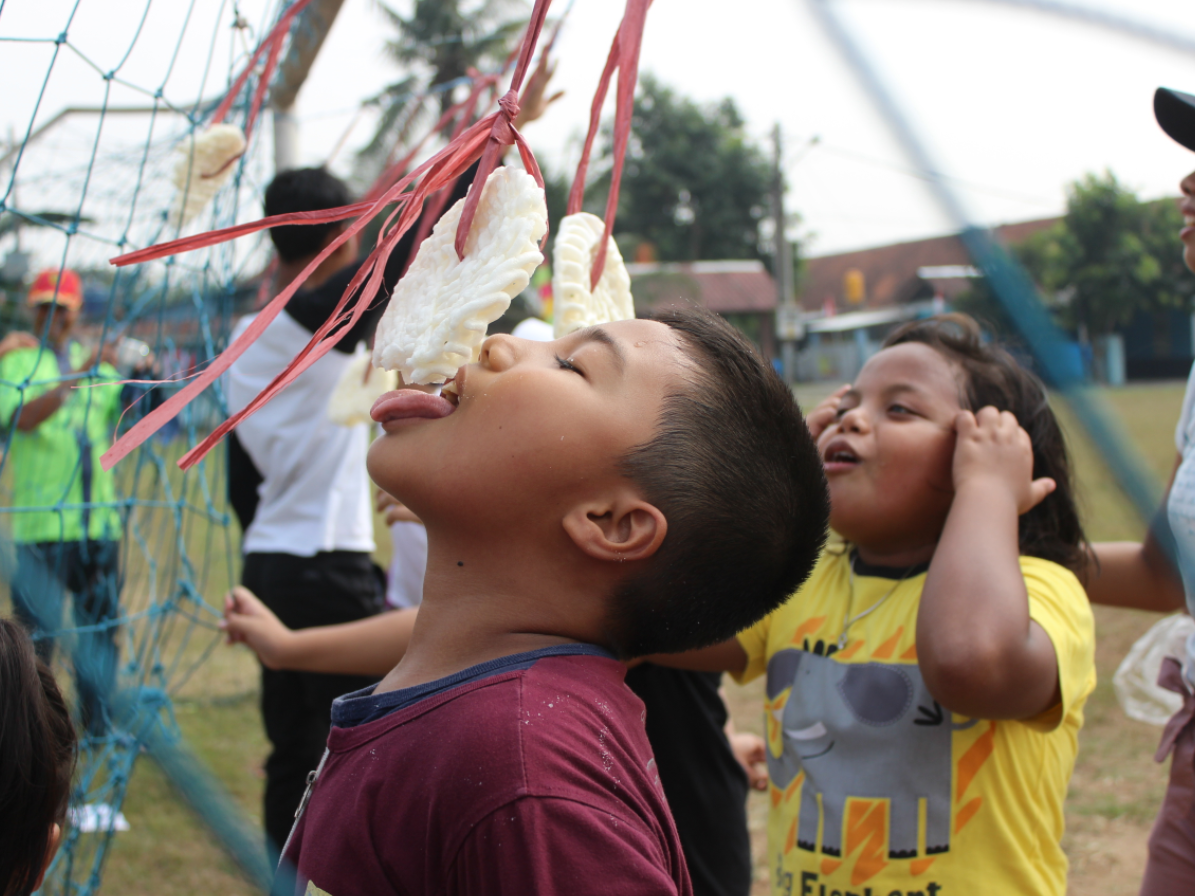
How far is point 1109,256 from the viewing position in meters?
11.8

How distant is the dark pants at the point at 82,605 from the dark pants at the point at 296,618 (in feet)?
1.19

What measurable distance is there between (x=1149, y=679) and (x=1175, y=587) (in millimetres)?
586

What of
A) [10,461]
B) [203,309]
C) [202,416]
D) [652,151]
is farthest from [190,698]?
[652,151]

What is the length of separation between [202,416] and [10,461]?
99cm

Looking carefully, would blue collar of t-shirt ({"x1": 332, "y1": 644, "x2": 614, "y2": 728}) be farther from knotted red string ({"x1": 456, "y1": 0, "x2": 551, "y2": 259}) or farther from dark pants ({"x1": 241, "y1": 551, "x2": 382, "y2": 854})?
dark pants ({"x1": 241, "y1": 551, "x2": 382, "y2": 854})

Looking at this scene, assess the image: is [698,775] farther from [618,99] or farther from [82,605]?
[82,605]

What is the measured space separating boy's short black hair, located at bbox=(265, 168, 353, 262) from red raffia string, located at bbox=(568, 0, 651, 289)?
122 centimetres

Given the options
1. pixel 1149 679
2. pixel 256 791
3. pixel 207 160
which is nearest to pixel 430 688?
pixel 207 160

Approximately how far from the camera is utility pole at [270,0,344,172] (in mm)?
2182

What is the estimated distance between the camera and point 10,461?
3.42 m

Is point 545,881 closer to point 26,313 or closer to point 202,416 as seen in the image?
point 202,416

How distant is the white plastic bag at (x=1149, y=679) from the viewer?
194 centimetres

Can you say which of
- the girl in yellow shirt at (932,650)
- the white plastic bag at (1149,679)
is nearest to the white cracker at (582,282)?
the girl in yellow shirt at (932,650)

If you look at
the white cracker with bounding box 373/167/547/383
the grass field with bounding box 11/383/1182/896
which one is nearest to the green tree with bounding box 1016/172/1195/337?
the grass field with bounding box 11/383/1182/896
